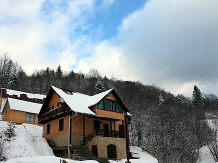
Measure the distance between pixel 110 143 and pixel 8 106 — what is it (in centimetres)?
2403

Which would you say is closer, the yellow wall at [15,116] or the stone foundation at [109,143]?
the stone foundation at [109,143]

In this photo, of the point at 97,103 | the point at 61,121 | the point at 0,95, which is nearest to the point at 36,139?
the point at 61,121

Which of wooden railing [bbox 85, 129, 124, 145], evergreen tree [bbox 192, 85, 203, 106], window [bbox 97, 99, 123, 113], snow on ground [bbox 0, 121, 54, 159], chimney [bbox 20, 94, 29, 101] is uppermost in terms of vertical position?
evergreen tree [bbox 192, 85, 203, 106]

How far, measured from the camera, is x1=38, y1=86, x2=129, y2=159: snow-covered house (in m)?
25.9

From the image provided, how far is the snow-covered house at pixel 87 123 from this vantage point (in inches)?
1018

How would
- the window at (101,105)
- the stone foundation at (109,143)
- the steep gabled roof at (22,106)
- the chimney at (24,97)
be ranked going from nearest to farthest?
the stone foundation at (109,143) < the window at (101,105) < the steep gabled roof at (22,106) < the chimney at (24,97)

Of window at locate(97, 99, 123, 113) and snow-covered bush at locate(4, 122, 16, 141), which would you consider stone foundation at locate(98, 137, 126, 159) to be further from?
snow-covered bush at locate(4, 122, 16, 141)

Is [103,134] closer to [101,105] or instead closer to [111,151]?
[111,151]

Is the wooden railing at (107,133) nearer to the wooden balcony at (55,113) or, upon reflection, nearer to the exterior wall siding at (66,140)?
the exterior wall siding at (66,140)

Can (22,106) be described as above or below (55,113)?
above

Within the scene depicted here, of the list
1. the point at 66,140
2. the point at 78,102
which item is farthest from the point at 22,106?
the point at 66,140

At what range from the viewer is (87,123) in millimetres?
28453

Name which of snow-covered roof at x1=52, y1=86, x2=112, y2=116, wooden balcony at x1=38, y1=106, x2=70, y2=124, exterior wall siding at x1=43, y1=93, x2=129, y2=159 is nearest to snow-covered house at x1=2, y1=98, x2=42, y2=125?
wooden balcony at x1=38, y1=106, x2=70, y2=124

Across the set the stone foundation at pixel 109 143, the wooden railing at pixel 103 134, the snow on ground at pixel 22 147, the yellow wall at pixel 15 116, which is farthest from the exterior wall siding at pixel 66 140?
the yellow wall at pixel 15 116
